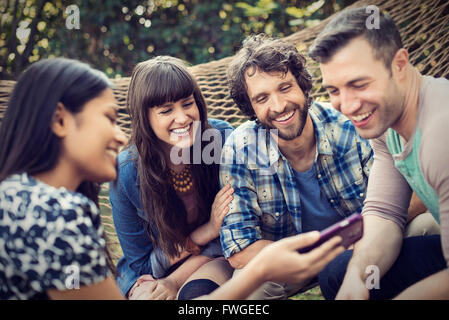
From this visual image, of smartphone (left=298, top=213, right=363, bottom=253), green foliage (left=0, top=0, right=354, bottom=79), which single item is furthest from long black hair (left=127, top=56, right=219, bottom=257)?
green foliage (left=0, top=0, right=354, bottom=79)

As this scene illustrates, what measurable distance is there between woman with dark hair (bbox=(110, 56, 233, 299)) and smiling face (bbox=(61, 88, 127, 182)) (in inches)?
17.9

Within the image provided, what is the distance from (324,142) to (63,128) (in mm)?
900

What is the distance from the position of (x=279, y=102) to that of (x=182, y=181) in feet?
1.55

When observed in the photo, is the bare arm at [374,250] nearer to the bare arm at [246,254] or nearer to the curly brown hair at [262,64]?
the bare arm at [246,254]

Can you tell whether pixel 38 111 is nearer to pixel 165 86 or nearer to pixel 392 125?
pixel 165 86

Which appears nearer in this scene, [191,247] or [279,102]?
[279,102]

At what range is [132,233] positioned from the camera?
5.43 feet

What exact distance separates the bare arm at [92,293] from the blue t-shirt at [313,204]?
30.2 inches

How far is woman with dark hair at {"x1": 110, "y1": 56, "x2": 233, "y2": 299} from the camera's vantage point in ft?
5.03

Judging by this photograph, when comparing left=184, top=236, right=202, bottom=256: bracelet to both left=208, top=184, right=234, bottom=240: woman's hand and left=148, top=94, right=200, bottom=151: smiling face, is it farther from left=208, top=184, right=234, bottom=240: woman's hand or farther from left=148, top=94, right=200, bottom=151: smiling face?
left=148, top=94, right=200, bottom=151: smiling face

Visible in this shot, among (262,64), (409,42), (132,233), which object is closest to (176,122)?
(262,64)

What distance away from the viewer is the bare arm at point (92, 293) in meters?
0.95
